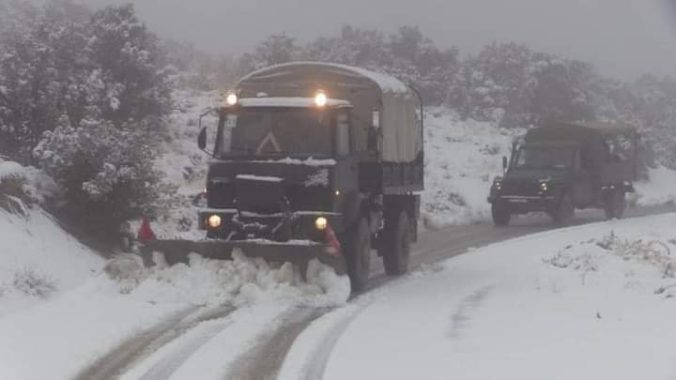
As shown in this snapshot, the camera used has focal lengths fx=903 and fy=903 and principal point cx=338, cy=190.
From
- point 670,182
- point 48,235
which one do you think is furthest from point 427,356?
point 670,182

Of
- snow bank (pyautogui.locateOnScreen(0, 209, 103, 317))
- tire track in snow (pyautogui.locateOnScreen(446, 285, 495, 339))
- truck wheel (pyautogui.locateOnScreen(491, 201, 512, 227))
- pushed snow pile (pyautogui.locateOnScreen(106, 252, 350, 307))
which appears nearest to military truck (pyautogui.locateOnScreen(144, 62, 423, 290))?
pushed snow pile (pyautogui.locateOnScreen(106, 252, 350, 307))

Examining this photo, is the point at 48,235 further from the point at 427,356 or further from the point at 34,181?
the point at 427,356

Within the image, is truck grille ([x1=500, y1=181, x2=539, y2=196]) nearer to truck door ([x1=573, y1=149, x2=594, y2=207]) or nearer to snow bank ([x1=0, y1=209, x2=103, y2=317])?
truck door ([x1=573, y1=149, x2=594, y2=207])

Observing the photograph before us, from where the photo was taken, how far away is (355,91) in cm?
1331

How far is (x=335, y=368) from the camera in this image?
24.8 feet

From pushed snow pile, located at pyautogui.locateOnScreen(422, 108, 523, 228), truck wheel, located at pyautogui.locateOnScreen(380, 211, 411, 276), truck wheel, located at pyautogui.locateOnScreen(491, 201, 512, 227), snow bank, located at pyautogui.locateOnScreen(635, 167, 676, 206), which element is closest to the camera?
truck wheel, located at pyautogui.locateOnScreen(380, 211, 411, 276)

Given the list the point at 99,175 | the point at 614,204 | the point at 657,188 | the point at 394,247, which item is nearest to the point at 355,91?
the point at 394,247

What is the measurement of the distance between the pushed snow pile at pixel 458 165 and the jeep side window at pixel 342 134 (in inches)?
482

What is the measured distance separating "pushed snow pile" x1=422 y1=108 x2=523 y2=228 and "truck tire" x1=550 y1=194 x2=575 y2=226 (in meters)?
3.02

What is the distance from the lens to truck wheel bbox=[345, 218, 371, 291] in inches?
473

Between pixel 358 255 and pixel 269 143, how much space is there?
1.90m

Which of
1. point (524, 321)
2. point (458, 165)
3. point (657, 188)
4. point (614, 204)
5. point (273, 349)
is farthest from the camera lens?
point (657, 188)

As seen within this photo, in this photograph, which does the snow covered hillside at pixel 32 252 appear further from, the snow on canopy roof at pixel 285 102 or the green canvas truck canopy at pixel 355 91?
the green canvas truck canopy at pixel 355 91

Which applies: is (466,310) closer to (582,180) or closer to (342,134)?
(342,134)
